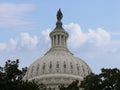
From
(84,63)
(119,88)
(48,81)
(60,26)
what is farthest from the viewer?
(60,26)

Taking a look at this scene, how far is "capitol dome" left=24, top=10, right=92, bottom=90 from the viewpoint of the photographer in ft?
474

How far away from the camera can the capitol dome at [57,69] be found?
144 meters

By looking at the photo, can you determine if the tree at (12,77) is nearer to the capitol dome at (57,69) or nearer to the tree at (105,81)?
the tree at (105,81)

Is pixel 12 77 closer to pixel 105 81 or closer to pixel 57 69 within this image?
pixel 105 81

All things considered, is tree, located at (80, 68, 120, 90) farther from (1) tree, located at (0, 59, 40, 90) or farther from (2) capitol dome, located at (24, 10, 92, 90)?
(2) capitol dome, located at (24, 10, 92, 90)

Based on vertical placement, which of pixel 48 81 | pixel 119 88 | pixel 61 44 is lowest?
pixel 119 88

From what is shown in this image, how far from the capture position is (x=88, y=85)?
7219 cm

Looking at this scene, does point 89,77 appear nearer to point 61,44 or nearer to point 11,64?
point 11,64

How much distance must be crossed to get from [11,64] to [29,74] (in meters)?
77.5

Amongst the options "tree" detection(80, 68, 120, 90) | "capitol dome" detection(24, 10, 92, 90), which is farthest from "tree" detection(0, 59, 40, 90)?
"capitol dome" detection(24, 10, 92, 90)

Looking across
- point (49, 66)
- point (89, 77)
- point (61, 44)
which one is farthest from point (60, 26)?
point (89, 77)

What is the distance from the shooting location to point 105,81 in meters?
71.3

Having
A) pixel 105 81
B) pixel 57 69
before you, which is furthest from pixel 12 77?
pixel 57 69

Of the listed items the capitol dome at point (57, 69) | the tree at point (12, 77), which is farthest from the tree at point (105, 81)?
the capitol dome at point (57, 69)
